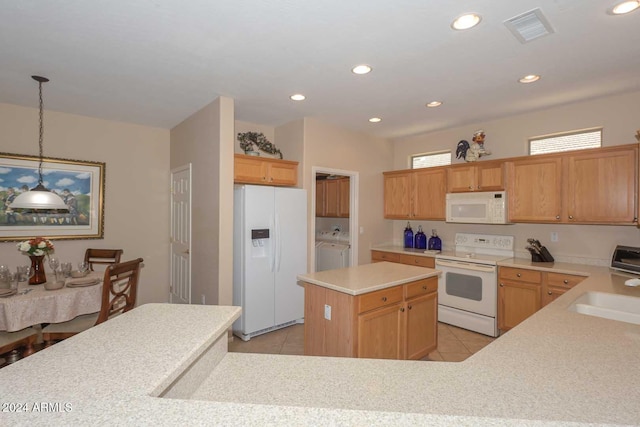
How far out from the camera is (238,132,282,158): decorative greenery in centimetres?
388

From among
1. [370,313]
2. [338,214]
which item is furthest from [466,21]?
[338,214]

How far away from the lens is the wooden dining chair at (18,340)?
2.15 metres

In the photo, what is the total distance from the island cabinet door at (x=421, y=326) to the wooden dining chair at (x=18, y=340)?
285 centimetres

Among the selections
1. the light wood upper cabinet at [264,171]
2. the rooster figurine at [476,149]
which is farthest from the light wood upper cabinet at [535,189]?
the light wood upper cabinet at [264,171]

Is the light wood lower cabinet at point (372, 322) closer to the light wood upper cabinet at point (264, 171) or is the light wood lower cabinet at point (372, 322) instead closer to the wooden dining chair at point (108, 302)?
the wooden dining chair at point (108, 302)

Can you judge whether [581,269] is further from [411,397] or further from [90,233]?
[90,233]

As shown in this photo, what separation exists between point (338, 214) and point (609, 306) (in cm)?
352

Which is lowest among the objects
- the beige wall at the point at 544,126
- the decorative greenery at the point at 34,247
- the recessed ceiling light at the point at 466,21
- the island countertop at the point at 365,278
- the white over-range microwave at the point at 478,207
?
the island countertop at the point at 365,278

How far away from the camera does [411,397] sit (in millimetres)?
883

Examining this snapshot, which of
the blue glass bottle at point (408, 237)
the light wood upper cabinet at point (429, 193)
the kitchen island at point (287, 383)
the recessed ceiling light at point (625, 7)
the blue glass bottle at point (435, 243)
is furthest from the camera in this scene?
the blue glass bottle at point (408, 237)

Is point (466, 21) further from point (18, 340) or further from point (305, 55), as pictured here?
point (18, 340)

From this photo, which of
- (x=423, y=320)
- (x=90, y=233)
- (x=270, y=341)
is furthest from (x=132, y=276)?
(x=423, y=320)

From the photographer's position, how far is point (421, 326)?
2.73 meters

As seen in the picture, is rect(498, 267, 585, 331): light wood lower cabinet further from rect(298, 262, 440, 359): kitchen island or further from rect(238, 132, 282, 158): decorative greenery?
rect(238, 132, 282, 158): decorative greenery
